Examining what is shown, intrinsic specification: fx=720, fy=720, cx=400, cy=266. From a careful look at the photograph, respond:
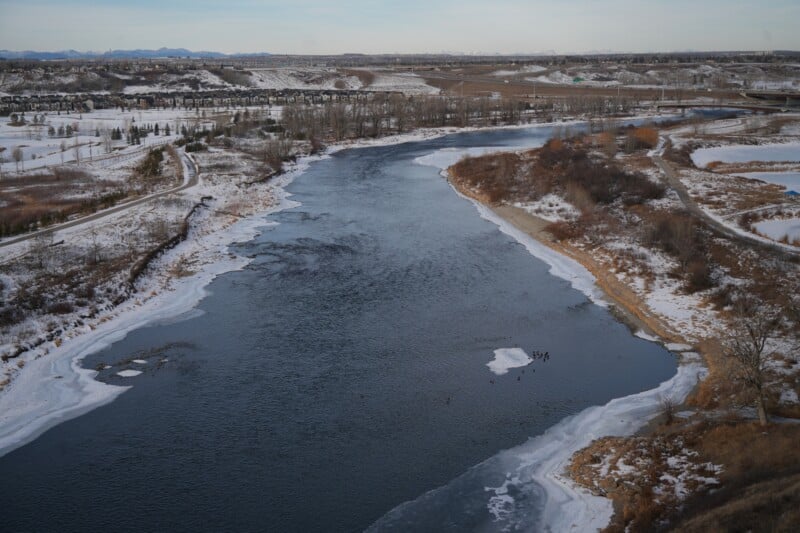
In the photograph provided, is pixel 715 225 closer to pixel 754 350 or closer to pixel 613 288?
pixel 613 288

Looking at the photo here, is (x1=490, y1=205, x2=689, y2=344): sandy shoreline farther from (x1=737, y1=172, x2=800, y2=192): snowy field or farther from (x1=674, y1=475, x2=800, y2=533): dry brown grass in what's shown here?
(x1=737, y1=172, x2=800, y2=192): snowy field

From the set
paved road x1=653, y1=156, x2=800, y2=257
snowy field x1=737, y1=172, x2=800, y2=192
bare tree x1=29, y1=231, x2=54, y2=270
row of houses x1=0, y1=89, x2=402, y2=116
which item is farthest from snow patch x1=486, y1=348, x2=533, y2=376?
row of houses x1=0, y1=89, x2=402, y2=116

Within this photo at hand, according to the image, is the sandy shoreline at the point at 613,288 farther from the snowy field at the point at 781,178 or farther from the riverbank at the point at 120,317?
the snowy field at the point at 781,178

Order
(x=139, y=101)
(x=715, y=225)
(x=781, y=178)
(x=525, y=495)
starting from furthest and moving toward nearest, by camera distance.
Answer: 1. (x=139, y=101)
2. (x=781, y=178)
3. (x=715, y=225)
4. (x=525, y=495)

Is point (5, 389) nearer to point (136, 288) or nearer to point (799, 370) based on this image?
point (136, 288)

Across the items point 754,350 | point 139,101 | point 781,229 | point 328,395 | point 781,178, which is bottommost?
point 328,395

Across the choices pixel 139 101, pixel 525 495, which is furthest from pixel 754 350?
pixel 139 101
